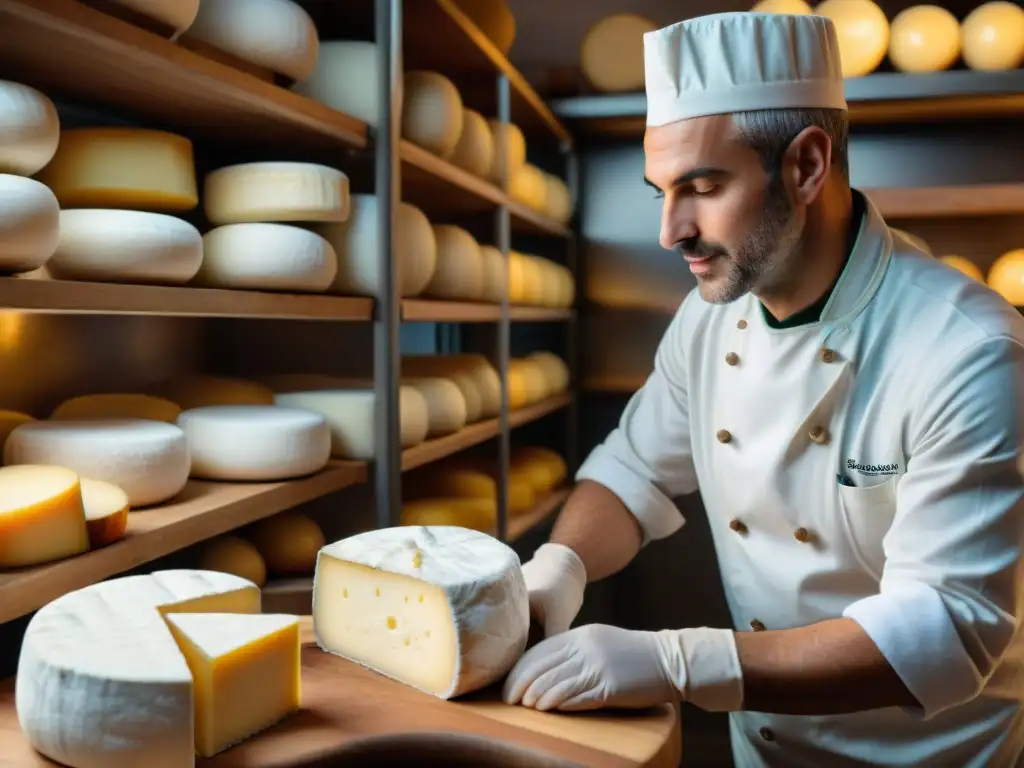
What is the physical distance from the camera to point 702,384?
5.35ft

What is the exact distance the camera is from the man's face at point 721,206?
4.34ft

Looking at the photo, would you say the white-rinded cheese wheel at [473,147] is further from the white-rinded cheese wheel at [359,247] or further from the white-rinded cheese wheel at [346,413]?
the white-rinded cheese wheel at [346,413]

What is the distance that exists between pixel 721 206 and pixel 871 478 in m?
0.44

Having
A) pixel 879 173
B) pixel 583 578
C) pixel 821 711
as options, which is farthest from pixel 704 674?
pixel 879 173

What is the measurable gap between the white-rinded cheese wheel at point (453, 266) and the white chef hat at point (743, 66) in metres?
0.95

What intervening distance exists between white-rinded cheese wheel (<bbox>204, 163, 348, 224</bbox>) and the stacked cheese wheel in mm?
777

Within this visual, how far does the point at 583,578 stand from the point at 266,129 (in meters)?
1.00

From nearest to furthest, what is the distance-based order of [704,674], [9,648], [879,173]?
[704,674]
[9,648]
[879,173]

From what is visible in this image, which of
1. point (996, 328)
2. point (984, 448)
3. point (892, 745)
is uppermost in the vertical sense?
point (996, 328)

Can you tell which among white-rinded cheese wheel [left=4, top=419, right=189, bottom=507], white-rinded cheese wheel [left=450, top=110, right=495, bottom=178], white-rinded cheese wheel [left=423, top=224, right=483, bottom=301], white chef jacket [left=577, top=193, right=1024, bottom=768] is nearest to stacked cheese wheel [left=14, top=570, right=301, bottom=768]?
white-rinded cheese wheel [left=4, top=419, right=189, bottom=507]

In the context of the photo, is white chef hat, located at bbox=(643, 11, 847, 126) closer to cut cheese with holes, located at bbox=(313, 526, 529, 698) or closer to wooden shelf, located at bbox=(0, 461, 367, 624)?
cut cheese with holes, located at bbox=(313, 526, 529, 698)

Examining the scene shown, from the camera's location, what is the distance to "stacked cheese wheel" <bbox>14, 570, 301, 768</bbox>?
0.87 meters

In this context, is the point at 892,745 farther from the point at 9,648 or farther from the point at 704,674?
the point at 9,648

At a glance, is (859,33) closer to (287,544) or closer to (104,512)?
(287,544)
